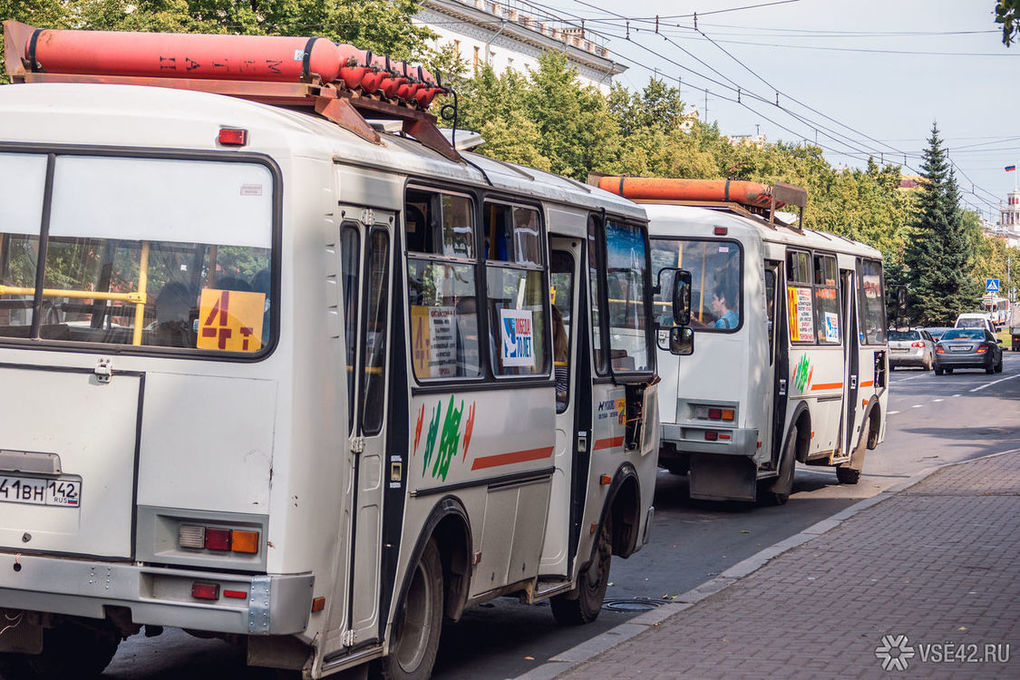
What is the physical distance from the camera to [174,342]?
238 inches

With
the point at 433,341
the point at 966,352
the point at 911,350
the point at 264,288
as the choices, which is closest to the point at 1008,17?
the point at 433,341

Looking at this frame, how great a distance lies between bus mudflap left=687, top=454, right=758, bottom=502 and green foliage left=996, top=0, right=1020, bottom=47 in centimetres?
510

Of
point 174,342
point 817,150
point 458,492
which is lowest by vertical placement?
point 458,492

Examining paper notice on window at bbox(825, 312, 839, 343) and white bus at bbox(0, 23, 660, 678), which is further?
paper notice on window at bbox(825, 312, 839, 343)

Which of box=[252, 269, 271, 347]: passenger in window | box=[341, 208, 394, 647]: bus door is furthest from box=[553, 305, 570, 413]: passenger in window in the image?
box=[252, 269, 271, 347]: passenger in window

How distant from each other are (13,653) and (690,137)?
206 feet

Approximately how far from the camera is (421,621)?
288 inches

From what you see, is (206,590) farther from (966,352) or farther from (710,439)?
(966,352)

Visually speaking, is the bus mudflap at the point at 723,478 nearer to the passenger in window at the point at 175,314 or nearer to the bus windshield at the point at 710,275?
the bus windshield at the point at 710,275

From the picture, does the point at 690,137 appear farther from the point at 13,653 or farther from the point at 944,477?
the point at 13,653

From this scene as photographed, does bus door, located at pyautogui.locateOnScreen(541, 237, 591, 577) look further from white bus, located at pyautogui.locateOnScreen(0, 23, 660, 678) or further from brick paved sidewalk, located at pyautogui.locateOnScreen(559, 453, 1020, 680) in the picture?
white bus, located at pyautogui.locateOnScreen(0, 23, 660, 678)

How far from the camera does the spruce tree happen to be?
8912 cm

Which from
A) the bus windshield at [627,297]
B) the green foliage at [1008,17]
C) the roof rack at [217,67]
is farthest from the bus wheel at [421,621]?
the green foliage at [1008,17]

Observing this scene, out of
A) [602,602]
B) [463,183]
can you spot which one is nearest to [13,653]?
→ [463,183]
